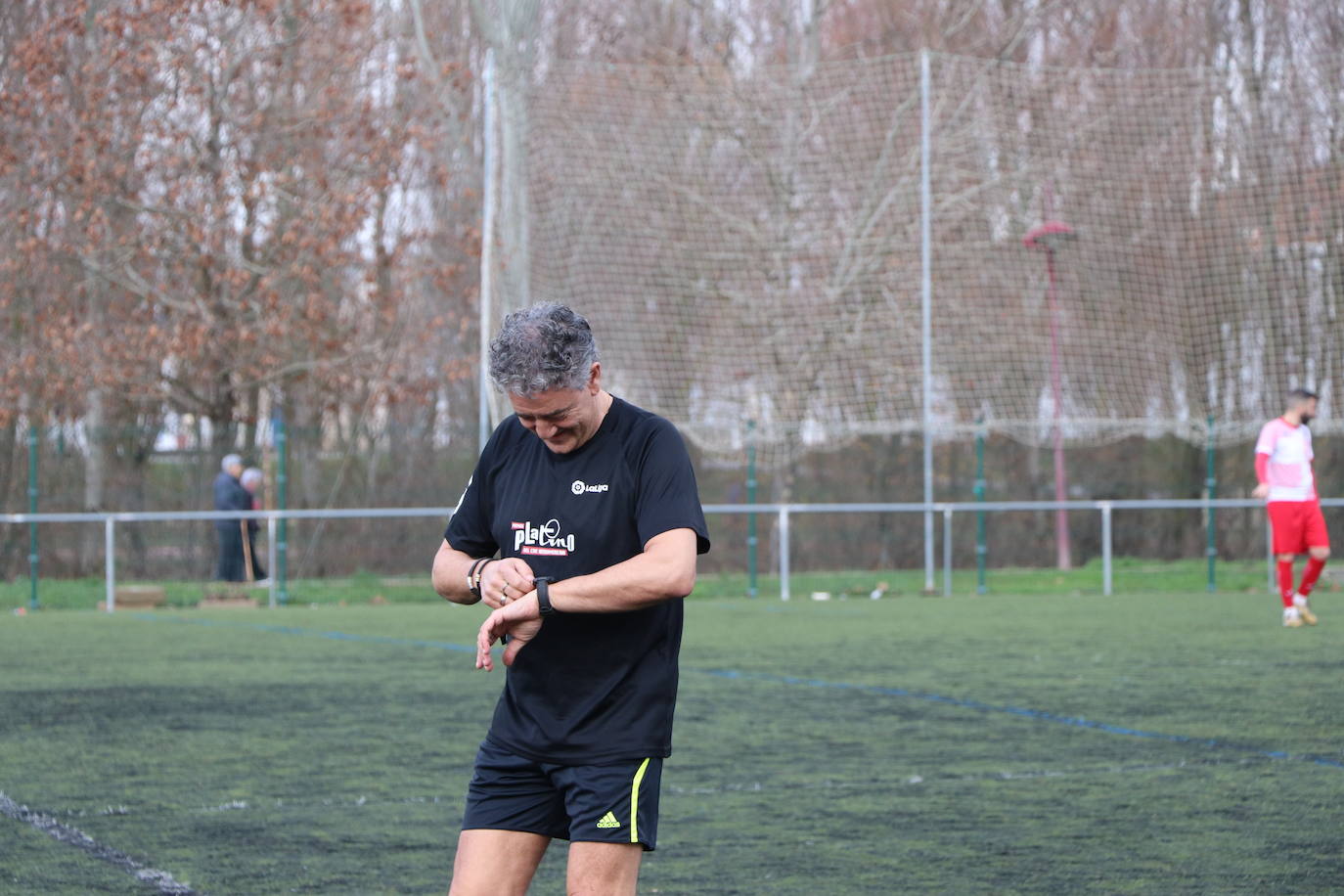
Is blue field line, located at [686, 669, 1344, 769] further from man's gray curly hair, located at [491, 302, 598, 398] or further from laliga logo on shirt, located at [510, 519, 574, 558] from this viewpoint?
man's gray curly hair, located at [491, 302, 598, 398]

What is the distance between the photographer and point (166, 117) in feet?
78.3

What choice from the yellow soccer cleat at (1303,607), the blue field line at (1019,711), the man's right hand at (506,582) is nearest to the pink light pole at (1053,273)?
the yellow soccer cleat at (1303,607)

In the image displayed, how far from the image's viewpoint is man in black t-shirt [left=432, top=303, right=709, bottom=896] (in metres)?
3.68

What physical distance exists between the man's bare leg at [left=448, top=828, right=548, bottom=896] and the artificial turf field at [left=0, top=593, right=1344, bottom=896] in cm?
186

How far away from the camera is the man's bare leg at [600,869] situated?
12.2 feet

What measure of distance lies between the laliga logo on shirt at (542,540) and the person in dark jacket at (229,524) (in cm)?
1817

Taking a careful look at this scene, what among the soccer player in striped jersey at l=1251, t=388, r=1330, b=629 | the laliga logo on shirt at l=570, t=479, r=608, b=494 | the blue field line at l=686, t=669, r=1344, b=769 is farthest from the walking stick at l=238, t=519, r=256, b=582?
the laliga logo on shirt at l=570, t=479, r=608, b=494

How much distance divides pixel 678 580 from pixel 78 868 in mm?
3051

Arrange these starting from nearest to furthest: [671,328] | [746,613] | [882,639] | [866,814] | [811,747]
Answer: [866,814] < [811,747] < [882,639] < [746,613] < [671,328]

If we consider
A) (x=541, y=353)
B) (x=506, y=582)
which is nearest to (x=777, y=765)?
(x=506, y=582)

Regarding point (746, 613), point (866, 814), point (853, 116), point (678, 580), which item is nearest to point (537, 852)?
point (678, 580)

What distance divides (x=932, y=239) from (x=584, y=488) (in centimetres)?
1901

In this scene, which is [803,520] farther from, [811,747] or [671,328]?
[811,747]

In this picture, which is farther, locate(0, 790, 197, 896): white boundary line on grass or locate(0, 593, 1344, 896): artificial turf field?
locate(0, 593, 1344, 896): artificial turf field
